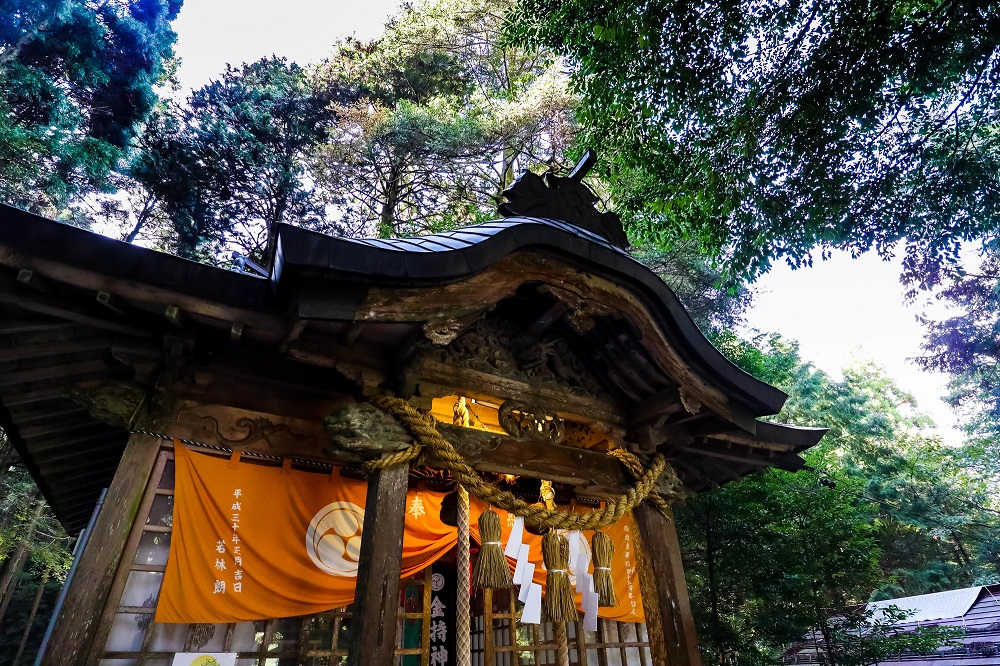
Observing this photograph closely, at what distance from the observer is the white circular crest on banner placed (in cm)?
442

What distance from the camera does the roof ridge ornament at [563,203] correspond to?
571cm

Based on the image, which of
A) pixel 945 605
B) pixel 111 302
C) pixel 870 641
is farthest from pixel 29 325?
pixel 945 605

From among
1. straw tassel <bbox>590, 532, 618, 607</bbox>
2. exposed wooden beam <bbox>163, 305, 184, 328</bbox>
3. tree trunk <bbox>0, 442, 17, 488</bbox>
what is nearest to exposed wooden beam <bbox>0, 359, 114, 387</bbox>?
exposed wooden beam <bbox>163, 305, 184, 328</bbox>

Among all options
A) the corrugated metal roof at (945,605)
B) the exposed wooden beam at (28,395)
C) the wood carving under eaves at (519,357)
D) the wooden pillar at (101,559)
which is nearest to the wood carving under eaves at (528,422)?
the wood carving under eaves at (519,357)

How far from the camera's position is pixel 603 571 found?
4.29 m

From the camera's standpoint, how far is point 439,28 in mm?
18078

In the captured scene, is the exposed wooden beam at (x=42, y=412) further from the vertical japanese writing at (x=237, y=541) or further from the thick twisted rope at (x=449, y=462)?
the thick twisted rope at (x=449, y=462)

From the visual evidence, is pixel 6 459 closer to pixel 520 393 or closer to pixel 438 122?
pixel 438 122

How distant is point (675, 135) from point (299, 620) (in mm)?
6904

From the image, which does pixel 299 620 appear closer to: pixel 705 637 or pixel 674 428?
pixel 674 428

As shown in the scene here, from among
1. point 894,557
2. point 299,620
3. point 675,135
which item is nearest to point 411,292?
point 299,620

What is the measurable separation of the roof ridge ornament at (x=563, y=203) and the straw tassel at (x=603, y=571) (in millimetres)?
3222

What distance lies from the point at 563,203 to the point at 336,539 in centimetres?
412

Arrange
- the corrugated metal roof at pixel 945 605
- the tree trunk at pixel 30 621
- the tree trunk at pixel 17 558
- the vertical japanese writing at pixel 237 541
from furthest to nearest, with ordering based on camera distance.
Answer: the tree trunk at pixel 30 621 < the tree trunk at pixel 17 558 < the corrugated metal roof at pixel 945 605 < the vertical japanese writing at pixel 237 541
